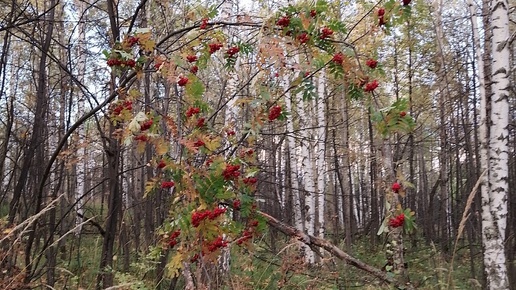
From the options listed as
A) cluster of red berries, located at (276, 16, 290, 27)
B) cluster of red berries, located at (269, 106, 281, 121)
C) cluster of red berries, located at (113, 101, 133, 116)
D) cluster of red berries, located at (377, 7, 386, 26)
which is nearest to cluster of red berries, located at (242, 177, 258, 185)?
cluster of red berries, located at (269, 106, 281, 121)

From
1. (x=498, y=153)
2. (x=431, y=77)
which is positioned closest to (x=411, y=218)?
(x=498, y=153)

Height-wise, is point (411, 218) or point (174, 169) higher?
point (174, 169)

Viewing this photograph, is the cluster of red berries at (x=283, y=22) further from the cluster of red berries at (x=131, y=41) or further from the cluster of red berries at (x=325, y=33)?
the cluster of red berries at (x=131, y=41)

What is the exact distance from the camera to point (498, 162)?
5.25 meters

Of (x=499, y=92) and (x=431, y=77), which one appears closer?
(x=499, y=92)

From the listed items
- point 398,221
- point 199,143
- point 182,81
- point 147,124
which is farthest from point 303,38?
point 398,221

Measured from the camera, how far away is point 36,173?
3787mm

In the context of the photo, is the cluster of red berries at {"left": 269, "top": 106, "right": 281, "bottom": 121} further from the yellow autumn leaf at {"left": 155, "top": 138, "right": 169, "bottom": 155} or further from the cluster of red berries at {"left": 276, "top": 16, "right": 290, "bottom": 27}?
the yellow autumn leaf at {"left": 155, "top": 138, "right": 169, "bottom": 155}

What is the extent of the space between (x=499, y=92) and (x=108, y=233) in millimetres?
4902

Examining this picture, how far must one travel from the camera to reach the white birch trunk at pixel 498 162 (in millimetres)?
5191

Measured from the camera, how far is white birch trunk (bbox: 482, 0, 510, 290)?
5.19 metres

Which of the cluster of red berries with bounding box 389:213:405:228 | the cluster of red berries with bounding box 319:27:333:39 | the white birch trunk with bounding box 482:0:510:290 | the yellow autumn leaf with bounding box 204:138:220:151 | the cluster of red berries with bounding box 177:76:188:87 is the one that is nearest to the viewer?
the cluster of red berries with bounding box 389:213:405:228

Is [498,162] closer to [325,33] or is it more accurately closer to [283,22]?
[325,33]

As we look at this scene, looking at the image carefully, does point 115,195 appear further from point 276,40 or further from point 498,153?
point 498,153
